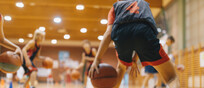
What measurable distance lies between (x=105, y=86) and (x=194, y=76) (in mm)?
→ 5542

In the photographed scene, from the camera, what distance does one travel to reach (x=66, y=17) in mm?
4805

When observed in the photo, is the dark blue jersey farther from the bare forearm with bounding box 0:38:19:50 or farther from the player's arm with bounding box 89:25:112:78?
the bare forearm with bounding box 0:38:19:50

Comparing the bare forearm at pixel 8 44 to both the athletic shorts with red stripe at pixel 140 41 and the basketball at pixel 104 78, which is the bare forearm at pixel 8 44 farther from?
→ the athletic shorts with red stripe at pixel 140 41

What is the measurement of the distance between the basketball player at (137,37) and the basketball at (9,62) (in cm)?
124

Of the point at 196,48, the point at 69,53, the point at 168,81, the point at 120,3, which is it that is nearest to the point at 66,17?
the point at 120,3

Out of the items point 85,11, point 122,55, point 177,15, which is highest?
point 177,15

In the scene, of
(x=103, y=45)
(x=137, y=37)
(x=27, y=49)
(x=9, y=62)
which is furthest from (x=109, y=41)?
(x=27, y=49)

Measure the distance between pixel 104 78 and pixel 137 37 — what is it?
1.41ft

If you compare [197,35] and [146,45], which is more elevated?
[197,35]

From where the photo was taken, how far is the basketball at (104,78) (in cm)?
182

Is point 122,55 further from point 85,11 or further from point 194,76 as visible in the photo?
point 194,76

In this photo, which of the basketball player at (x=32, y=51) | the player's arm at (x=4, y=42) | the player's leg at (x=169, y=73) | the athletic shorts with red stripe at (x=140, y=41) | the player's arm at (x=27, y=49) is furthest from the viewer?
the basketball player at (x=32, y=51)

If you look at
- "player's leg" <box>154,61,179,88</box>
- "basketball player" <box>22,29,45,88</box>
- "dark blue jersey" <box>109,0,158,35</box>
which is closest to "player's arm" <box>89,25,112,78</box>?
"dark blue jersey" <box>109,0,158,35</box>

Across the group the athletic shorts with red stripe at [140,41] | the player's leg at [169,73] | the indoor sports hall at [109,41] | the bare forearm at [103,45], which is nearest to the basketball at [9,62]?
the indoor sports hall at [109,41]
